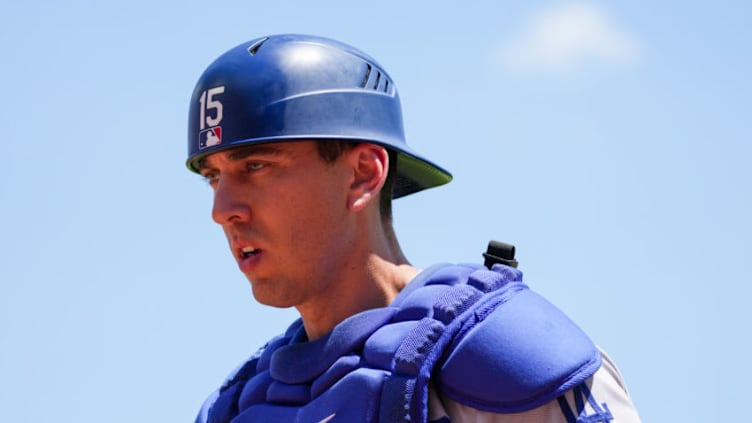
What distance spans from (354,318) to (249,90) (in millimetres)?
1035

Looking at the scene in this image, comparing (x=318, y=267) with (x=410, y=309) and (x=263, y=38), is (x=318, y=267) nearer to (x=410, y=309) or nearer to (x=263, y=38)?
(x=410, y=309)

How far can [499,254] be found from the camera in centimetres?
509

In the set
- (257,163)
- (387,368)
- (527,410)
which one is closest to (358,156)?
(257,163)

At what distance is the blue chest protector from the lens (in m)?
4.41

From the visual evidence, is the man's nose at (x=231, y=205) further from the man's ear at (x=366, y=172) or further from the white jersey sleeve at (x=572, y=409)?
the white jersey sleeve at (x=572, y=409)

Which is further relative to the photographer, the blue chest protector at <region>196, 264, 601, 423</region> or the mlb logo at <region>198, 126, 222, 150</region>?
the mlb logo at <region>198, 126, 222, 150</region>

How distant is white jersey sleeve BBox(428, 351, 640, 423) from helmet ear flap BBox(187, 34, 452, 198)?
1212mm

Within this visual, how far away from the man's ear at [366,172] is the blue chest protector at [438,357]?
1.34 feet


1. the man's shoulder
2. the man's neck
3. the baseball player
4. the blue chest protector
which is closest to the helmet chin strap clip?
the baseball player

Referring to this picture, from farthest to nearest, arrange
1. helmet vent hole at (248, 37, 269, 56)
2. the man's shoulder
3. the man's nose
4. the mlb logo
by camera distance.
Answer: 1. helmet vent hole at (248, 37, 269, 56)
2. the mlb logo
3. the man's nose
4. the man's shoulder

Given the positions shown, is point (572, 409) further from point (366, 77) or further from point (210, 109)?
point (210, 109)

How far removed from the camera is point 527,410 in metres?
4.38

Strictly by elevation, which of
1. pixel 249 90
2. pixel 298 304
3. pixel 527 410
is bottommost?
pixel 527 410

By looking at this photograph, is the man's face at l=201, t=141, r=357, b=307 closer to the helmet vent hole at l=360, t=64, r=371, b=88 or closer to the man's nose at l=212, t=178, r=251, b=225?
the man's nose at l=212, t=178, r=251, b=225
